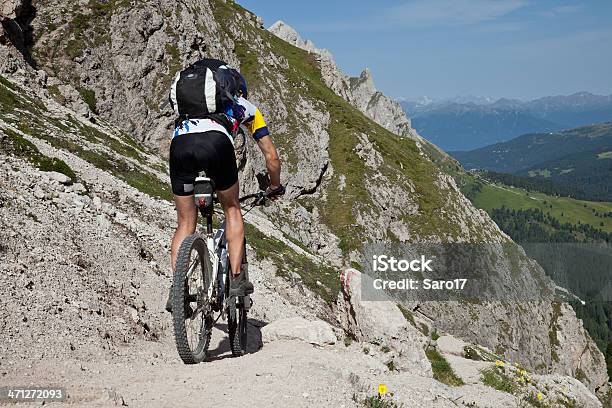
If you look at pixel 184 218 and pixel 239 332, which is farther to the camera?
pixel 239 332

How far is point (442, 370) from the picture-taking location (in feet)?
39.8

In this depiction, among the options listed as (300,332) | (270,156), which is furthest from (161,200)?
(270,156)

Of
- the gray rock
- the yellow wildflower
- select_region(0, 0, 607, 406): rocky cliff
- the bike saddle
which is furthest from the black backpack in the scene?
the gray rock

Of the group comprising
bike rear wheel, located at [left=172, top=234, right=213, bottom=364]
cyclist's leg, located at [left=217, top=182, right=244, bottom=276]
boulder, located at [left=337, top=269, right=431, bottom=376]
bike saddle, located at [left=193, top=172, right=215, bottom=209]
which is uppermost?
bike saddle, located at [left=193, top=172, right=215, bottom=209]

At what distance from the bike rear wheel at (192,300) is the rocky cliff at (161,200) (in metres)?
1.22

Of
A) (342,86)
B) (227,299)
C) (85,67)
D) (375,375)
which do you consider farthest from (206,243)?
→ (342,86)

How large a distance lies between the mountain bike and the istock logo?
196 ft

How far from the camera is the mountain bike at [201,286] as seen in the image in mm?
6410

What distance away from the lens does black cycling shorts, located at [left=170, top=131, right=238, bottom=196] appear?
269 inches

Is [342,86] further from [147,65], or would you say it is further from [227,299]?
[227,299]

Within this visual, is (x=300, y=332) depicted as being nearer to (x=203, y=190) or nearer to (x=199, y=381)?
(x=199, y=381)

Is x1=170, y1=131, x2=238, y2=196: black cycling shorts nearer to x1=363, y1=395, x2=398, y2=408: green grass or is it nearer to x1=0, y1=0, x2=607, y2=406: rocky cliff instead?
x1=0, y1=0, x2=607, y2=406: rocky cliff

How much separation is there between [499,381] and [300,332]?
247 inches

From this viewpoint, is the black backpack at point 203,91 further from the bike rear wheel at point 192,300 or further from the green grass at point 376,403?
the green grass at point 376,403
